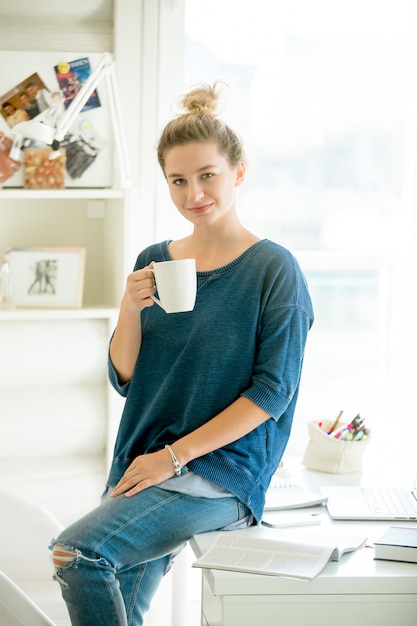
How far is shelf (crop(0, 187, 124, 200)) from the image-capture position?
240 cm

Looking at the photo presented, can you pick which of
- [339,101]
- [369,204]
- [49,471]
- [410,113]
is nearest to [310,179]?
[369,204]

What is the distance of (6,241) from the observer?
106 inches

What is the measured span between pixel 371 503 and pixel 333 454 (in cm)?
28

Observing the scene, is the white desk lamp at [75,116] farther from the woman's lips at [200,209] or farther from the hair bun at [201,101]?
the woman's lips at [200,209]

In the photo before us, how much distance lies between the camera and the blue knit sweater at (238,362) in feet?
5.09

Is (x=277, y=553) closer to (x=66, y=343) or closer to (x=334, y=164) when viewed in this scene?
(x=66, y=343)

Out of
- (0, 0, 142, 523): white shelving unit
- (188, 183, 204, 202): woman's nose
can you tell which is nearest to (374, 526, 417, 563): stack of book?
(188, 183, 204, 202): woman's nose

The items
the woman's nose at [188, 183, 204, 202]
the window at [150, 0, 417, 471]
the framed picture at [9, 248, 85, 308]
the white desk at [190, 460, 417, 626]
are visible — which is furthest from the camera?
the window at [150, 0, 417, 471]

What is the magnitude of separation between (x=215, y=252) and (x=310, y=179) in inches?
274

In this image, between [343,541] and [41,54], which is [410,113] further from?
[343,541]

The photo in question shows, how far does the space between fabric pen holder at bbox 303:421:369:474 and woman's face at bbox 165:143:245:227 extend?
0.66 m

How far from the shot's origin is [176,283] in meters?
1.49

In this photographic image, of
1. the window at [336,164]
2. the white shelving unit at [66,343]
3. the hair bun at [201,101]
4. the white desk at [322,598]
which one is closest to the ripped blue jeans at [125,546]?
the white desk at [322,598]

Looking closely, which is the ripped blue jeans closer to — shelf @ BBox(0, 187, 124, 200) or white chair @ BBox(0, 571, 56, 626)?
white chair @ BBox(0, 571, 56, 626)
